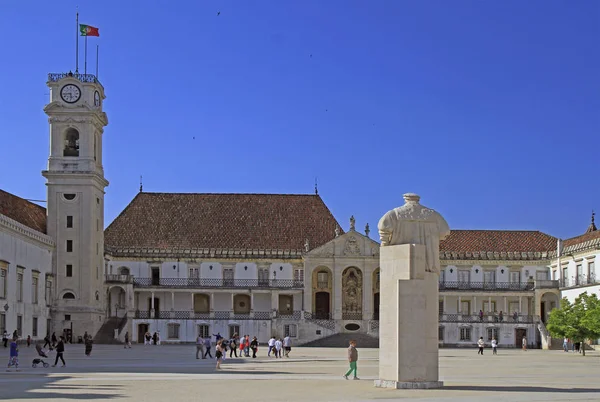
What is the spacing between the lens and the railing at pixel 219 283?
265 feet

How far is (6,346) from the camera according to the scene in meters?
58.6

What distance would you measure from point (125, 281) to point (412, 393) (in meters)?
55.3

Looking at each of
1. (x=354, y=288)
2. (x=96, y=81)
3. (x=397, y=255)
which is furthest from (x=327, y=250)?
(x=397, y=255)

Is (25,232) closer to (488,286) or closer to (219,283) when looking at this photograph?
(219,283)

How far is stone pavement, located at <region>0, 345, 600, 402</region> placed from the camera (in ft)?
80.6

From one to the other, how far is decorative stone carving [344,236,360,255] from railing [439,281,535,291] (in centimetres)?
749

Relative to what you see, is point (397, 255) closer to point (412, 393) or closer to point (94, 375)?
point (412, 393)

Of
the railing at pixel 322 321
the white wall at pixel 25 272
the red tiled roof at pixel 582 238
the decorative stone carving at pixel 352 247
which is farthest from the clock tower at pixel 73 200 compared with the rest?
the red tiled roof at pixel 582 238

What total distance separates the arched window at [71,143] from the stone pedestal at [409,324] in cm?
4919

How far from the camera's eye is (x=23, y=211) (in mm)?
68562

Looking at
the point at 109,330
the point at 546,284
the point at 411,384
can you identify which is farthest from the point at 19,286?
the point at 411,384

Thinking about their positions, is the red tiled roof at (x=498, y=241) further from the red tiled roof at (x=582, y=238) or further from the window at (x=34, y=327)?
the window at (x=34, y=327)

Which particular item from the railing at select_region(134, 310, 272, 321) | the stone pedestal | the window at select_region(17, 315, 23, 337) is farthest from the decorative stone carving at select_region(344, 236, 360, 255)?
the stone pedestal

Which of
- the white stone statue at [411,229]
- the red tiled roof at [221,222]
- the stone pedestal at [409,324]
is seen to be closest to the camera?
the stone pedestal at [409,324]
